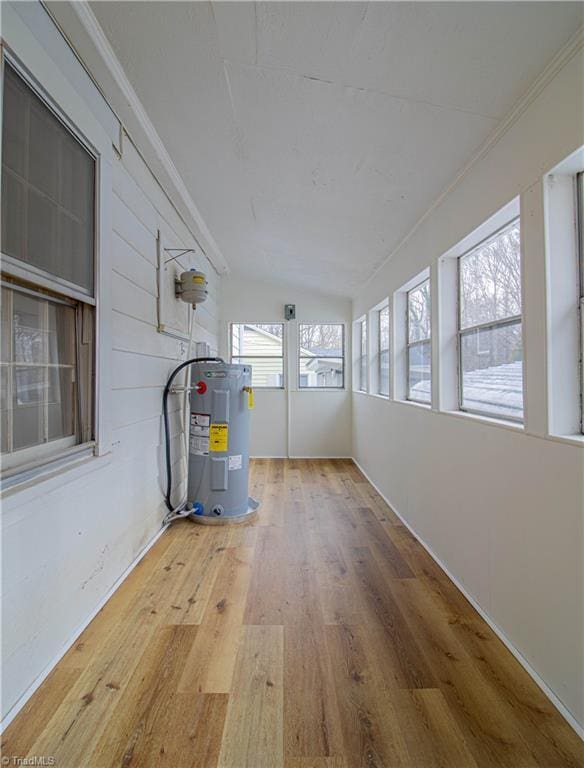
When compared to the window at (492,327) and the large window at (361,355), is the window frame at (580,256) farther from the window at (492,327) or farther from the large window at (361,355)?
the large window at (361,355)

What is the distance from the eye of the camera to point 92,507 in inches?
64.9

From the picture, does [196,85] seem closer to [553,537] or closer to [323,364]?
[553,537]

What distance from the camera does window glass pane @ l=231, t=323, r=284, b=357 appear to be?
5.18 metres

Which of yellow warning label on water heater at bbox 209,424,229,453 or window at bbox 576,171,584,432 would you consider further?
yellow warning label on water heater at bbox 209,424,229,453

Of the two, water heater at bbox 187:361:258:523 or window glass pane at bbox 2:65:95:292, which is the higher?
window glass pane at bbox 2:65:95:292

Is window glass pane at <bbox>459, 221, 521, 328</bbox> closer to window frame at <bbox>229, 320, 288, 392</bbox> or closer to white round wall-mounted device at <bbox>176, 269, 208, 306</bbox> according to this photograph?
white round wall-mounted device at <bbox>176, 269, 208, 306</bbox>

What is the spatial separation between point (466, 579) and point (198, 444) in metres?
2.02

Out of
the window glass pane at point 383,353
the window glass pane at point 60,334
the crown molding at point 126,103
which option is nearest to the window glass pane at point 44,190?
the window glass pane at point 60,334

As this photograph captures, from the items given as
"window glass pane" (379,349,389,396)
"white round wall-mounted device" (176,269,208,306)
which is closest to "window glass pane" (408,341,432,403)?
"window glass pane" (379,349,389,396)

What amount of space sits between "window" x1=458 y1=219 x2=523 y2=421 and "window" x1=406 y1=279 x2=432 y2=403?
458mm

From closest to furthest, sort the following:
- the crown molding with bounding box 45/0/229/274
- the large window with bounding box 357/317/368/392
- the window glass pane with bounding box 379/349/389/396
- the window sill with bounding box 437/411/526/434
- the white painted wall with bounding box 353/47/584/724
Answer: the white painted wall with bounding box 353/47/584/724 < the crown molding with bounding box 45/0/229/274 < the window sill with bounding box 437/411/526/434 < the window glass pane with bounding box 379/349/389/396 < the large window with bounding box 357/317/368/392

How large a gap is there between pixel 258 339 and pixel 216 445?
104 inches

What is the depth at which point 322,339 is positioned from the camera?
5227 millimetres

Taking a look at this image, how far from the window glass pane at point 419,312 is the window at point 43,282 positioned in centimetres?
224
